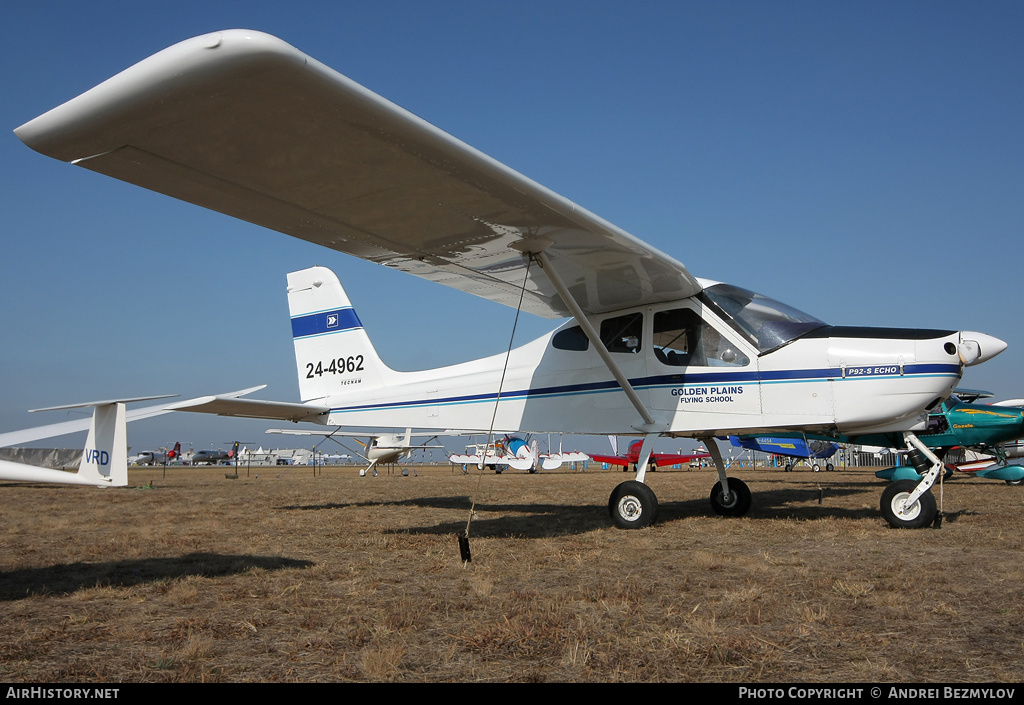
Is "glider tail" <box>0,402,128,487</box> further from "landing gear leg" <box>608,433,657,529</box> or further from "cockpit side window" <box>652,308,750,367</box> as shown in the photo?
"cockpit side window" <box>652,308,750,367</box>

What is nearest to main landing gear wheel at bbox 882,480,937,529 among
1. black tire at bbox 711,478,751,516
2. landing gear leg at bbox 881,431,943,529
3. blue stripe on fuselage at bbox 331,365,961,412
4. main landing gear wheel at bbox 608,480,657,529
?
landing gear leg at bbox 881,431,943,529

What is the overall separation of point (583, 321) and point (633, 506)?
2037 millimetres

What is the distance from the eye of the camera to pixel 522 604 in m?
3.56

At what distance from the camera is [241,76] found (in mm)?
3240

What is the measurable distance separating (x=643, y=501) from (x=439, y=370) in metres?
3.54

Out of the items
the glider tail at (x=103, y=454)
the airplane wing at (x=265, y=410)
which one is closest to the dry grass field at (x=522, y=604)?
the glider tail at (x=103, y=454)

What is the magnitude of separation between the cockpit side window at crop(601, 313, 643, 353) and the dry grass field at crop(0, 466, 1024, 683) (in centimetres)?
209

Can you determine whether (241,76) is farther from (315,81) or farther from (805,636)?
(805,636)

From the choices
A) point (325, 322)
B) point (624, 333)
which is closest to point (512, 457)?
point (325, 322)

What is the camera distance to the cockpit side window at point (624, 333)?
7.81 m

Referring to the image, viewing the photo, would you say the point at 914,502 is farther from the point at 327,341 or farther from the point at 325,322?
the point at 325,322

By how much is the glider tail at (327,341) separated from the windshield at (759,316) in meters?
4.91

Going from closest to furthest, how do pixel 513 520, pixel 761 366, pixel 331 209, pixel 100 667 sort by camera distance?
pixel 100 667, pixel 331 209, pixel 761 366, pixel 513 520
